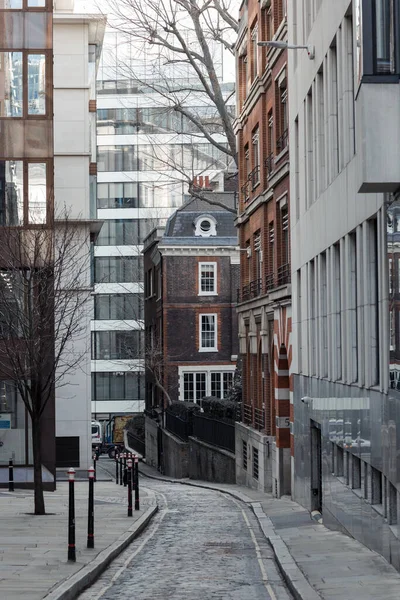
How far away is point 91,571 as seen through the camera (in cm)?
1366

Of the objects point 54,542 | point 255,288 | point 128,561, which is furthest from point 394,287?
point 255,288

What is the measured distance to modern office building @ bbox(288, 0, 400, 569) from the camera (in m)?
12.7

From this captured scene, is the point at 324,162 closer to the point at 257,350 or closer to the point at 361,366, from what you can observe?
the point at 361,366

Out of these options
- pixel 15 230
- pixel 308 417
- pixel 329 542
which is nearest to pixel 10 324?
pixel 15 230

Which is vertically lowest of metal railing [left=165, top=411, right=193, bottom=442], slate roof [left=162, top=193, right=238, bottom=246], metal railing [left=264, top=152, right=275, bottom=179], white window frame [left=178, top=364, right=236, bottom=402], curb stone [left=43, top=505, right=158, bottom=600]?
metal railing [left=165, top=411, right=193, bottom=442]

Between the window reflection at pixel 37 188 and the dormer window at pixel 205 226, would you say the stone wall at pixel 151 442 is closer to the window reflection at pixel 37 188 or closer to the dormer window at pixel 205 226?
the dormer window at pixel 205 226

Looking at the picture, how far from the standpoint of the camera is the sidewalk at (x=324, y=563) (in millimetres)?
12464

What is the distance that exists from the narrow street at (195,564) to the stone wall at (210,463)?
15.1 meters

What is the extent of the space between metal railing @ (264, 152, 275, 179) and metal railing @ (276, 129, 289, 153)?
891 millimetres

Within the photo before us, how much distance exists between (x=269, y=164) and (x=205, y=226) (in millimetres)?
29581

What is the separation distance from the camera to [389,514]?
1437 centimetres

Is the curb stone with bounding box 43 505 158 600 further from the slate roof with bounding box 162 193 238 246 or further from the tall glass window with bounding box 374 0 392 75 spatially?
the slate roof with bounding box 162 193 238 246

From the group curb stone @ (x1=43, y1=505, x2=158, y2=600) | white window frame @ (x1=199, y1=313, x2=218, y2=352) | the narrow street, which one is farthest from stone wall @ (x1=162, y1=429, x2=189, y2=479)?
curb stone @ (x1=43, y1=505, x2=158, y2=600)

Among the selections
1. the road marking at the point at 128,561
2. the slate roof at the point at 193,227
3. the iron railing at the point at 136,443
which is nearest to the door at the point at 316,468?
the road marking at the point at 128,561
